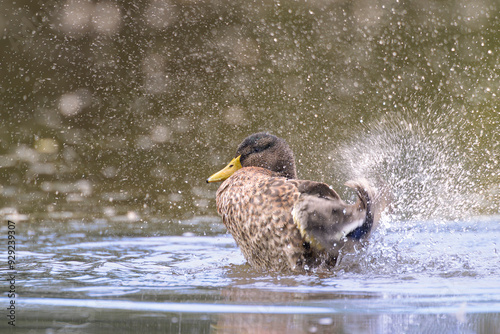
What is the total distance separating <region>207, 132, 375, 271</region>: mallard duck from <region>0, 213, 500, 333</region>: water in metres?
0.12

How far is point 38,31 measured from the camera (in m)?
8.79

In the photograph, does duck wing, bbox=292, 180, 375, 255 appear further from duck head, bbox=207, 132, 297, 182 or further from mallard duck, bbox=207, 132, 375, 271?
duck head, bbox=207, 132, 297, 182

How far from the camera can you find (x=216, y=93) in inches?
328

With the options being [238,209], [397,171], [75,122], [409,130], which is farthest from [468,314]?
[75,122]

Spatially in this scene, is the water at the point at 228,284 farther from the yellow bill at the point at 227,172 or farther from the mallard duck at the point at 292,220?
the yellow bill at the point at 227,172

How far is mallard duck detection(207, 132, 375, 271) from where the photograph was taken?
3.47 meters

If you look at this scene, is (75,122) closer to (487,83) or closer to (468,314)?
(487,83)

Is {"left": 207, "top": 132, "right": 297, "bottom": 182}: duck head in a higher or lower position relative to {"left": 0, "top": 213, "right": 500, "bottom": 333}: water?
higher

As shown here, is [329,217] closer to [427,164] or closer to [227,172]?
[227,172]

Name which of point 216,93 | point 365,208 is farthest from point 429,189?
point 216,93

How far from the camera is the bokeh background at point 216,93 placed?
6.28 metres

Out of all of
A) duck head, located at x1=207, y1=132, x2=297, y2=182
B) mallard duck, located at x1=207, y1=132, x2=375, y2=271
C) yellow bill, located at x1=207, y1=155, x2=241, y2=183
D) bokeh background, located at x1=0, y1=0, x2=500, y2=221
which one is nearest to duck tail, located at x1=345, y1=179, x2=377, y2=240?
mallard duck, located at x1=207, y1=132, x2=375, y2=271

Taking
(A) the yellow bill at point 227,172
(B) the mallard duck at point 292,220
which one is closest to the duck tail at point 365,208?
(B) the mallard duck at point 292,220

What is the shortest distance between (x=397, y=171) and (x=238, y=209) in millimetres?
1990
